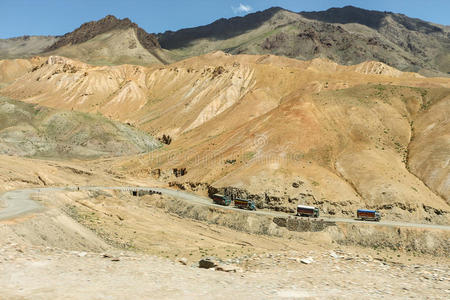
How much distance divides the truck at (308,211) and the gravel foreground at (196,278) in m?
19.3

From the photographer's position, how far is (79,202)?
3647 centimetres

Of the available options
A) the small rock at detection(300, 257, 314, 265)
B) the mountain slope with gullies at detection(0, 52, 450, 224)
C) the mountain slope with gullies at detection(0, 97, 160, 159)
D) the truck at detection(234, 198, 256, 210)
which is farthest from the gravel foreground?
the mountain slope with gullies at detection(0, 97, 160, 159)

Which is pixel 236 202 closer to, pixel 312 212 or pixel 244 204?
pixel 244 204

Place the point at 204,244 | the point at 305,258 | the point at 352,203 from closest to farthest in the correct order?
the point at 305,258 < the point at 204,244 < the point at 352,203

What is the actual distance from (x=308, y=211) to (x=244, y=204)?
786 cm

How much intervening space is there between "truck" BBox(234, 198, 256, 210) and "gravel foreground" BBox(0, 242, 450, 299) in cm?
2251

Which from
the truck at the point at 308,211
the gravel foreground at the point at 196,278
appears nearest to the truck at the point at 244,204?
the truck at the point at 308,211

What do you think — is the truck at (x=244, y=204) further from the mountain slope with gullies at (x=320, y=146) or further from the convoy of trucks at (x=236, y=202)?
the mountain slope with gullies at (x=320, y=146)

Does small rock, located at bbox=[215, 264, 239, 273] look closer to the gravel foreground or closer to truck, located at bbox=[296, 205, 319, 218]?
the gravel foreground

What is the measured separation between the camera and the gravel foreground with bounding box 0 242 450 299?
13.3m

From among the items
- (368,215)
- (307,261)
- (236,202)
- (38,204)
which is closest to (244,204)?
(236,202)

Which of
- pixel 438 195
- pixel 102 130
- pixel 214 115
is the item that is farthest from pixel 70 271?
pixel 214 115

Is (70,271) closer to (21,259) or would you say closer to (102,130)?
(21,259)

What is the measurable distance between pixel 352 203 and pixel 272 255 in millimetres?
23612
